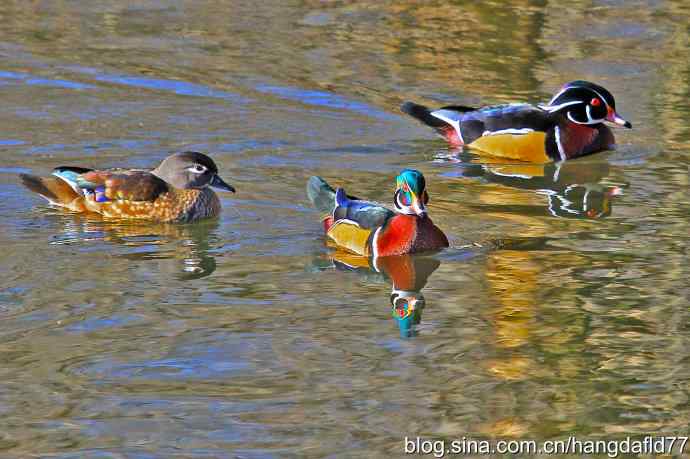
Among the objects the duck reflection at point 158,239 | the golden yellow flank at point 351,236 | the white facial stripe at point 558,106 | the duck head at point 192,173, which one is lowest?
the duck reflection at point 158,239

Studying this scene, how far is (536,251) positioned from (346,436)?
3845mm

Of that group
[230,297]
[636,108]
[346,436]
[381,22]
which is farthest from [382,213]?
[381,22]

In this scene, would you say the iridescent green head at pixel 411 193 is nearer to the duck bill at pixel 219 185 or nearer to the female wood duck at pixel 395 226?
the female wood duck at pixel 395 226

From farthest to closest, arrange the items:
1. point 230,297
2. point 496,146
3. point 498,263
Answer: point 496,146 < point 498,263 < point 230,297

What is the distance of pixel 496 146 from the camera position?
1479 cm

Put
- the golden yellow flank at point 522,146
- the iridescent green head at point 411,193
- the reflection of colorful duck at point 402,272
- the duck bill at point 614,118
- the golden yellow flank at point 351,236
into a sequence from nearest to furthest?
the reflection of colorful duck at point 402,272 → the iridescent green head at point 411,193 → the golden yellow flank at point 351,236 → the golden yellow flank at point 522,146 → the duck bill at point 614,118

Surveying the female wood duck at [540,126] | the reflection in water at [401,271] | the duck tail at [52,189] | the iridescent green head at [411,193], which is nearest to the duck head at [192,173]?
the duck tail at [52,189]

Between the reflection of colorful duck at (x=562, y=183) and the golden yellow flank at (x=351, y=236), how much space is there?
177 centimetres

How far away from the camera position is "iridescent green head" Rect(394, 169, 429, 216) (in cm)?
1074

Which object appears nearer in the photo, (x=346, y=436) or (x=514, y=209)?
A: (x=346, y=436)

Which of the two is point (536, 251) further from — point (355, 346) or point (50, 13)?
point (50, 13)

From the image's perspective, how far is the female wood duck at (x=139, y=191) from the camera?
1184cm

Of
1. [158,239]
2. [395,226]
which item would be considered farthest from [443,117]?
[158,239]

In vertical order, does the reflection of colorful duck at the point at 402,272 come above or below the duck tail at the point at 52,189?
below
